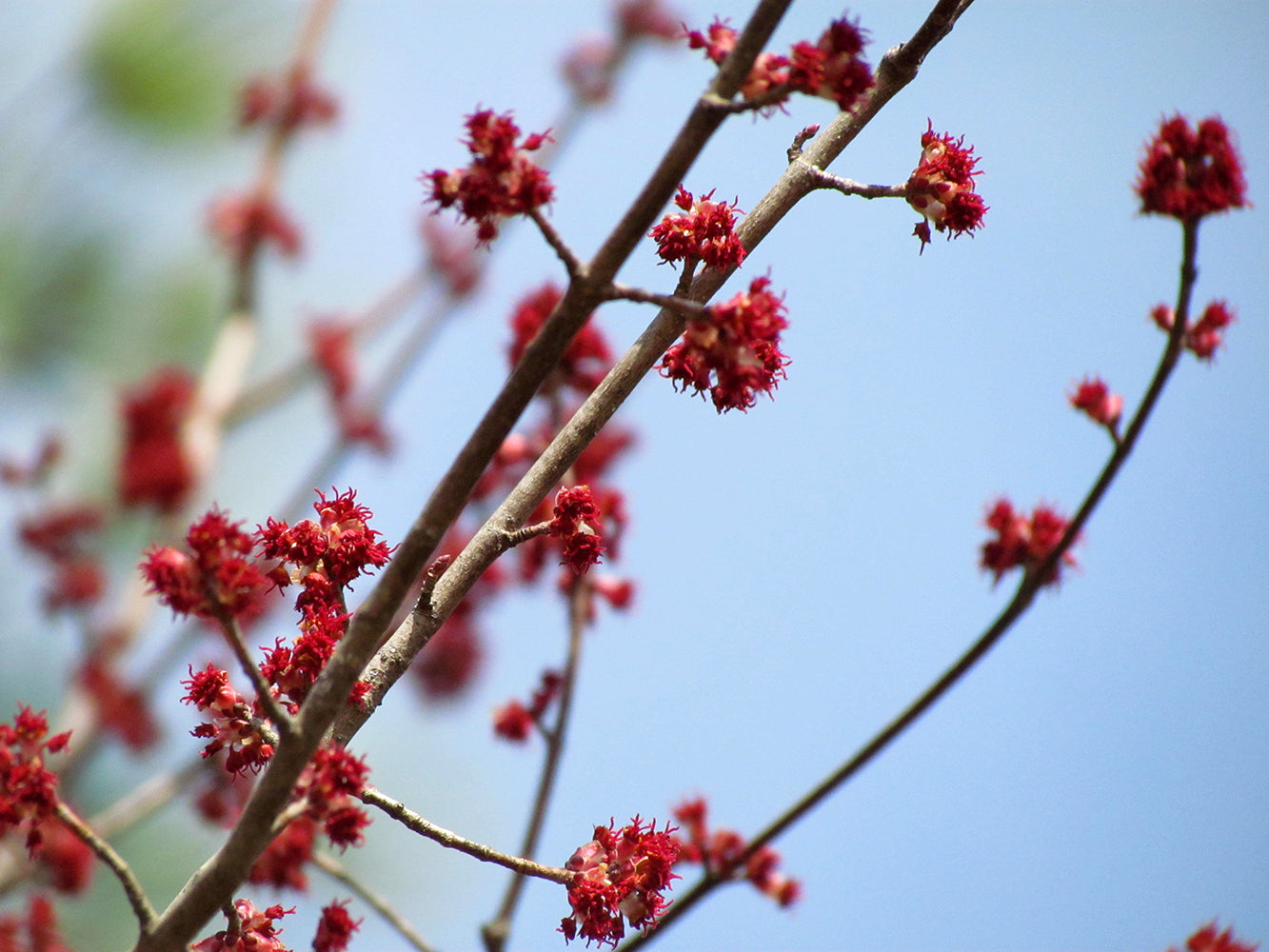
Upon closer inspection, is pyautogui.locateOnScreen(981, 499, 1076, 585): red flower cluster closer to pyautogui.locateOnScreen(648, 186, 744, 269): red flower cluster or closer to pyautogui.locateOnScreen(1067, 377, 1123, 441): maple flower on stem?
pyautogui.locateOnScreen(1067, 377, 1123, 441): maple flower on stem

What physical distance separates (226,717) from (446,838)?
45cm

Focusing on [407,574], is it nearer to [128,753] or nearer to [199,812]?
[199,812]

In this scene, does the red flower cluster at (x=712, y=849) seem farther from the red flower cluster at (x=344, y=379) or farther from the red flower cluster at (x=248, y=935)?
the red flower cluster at (x=344, y=379)

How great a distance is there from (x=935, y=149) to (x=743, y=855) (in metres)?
1.80

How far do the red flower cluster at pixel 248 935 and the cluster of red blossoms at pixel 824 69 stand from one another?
1631mm

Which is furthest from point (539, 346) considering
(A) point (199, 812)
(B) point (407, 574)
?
(A) point (199, 812)

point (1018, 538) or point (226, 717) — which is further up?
point (1018, 538)

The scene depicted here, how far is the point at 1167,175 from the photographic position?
224 centimetres

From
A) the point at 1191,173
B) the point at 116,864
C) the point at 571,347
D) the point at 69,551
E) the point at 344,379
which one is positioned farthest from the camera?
the point at 344,379

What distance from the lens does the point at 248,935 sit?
180 centimetres

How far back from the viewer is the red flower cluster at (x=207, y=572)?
157 cm

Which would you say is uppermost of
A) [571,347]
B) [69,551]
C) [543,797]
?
[69,551]

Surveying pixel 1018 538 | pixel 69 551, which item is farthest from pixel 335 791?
pixel 69 551

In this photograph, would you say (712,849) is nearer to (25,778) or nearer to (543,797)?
(543,797)
